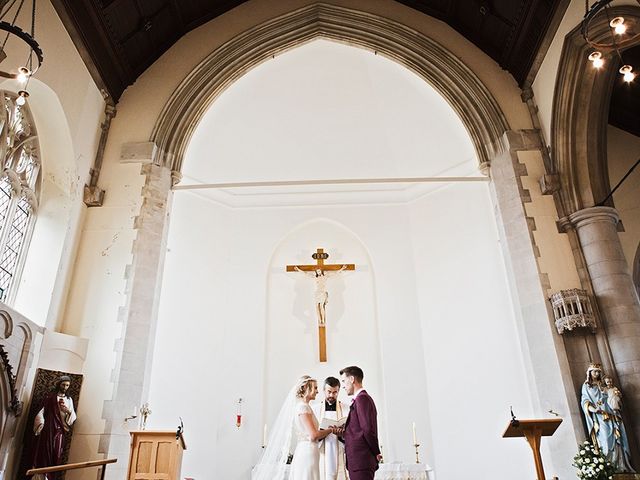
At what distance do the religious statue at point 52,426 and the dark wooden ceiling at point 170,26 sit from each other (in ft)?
15.5

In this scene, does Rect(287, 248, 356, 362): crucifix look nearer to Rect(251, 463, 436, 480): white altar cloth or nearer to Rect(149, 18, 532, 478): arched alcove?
Rect(149, 18, 532, 478): arched alcove

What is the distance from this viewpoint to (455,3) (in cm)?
902

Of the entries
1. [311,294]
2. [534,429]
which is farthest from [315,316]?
[534,429]

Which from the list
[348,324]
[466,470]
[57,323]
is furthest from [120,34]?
[466,470]

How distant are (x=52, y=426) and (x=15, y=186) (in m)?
2.94

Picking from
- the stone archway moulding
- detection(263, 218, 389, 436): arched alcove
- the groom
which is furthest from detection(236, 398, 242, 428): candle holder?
the groom

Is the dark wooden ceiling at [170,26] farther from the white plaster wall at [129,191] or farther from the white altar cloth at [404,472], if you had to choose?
the white altar cloth at [404,472]

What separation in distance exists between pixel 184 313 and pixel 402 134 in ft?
17.5

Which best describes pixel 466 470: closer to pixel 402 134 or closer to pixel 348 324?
pixel 348 324

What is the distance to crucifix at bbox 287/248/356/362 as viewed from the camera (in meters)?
9.77

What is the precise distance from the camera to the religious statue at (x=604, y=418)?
5.68 metres

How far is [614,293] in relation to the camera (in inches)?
257

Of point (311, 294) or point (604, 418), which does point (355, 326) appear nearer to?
point (311, 294)

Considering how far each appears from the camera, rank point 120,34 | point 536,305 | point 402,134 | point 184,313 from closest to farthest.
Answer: point 536,305
point 120,34
point 184,313
point 402,134
